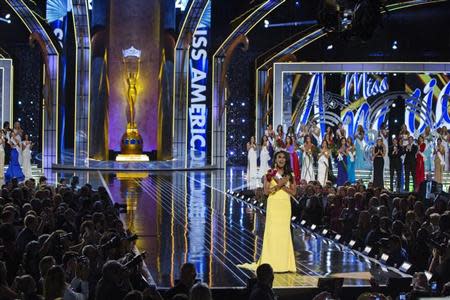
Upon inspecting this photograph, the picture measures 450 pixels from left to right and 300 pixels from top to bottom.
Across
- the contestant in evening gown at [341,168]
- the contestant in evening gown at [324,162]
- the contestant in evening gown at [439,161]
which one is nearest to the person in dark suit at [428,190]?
the contestant in evening gown at [341,168]

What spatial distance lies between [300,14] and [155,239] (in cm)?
2179

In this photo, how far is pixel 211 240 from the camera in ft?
40.6

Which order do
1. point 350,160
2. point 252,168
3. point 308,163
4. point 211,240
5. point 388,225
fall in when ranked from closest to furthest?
point 388,225
point 211,240
point 350,160
point 308,163
point 252,168

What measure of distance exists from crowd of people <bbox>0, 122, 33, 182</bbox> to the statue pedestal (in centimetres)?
551

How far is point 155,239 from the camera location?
40.1ft

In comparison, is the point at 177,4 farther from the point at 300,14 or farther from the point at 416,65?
the point at 416,65

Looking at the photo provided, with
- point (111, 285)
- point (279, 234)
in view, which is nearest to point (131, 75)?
point (279, 234)

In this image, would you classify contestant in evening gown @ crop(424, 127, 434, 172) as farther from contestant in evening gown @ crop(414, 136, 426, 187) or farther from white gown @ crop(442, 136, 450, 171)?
contestant in evening gown @ crop(414, 136, 426, 187)

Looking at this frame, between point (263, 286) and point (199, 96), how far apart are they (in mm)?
23625

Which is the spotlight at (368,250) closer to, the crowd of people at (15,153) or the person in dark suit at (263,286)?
the person in dark suit at (263,286)

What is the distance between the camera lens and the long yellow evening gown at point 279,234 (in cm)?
1000

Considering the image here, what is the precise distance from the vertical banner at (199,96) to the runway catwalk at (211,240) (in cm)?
909

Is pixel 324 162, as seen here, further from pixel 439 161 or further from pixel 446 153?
pixel 446 153

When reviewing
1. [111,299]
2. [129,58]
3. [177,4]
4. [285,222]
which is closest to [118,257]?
→ [111,299]
